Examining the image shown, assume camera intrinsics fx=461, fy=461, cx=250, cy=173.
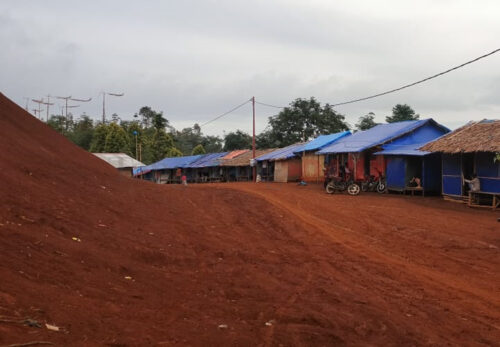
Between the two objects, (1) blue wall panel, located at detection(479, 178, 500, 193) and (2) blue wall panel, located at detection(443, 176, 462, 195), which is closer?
(1) blue wall panel, located at detection(479, 178, 500, 193)

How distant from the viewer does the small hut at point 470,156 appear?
17.6m

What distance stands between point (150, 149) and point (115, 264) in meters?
51.4

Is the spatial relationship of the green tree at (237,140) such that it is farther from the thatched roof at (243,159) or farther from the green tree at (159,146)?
the thatched roof at (243,159)

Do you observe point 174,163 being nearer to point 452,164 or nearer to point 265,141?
point 265,141

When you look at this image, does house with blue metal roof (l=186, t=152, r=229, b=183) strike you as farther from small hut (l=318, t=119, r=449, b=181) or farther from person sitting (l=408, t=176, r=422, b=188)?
person sitting (l=408, t=176, r=422, b=188)

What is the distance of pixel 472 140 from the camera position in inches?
731

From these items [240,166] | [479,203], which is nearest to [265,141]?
[240,166]

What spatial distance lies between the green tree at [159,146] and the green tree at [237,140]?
7.75m

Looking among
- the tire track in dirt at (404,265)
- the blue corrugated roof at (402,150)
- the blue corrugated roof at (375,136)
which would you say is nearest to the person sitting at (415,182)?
the blue corrugated roof at (402,150)

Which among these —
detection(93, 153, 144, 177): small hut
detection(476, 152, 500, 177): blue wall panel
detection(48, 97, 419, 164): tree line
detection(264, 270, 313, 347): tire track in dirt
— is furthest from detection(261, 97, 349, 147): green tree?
detection(264, 270, 313, 347): tire track in dirt

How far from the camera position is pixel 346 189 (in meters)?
24.4

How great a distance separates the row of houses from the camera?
60.8 feet

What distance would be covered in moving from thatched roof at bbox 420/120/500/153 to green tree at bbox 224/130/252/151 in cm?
3907

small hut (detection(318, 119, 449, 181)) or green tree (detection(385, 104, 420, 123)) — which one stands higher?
green tree (detection(385, 104, 420, 123))
